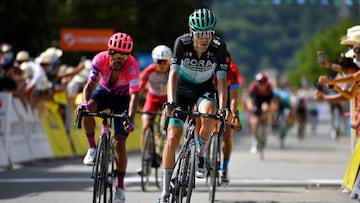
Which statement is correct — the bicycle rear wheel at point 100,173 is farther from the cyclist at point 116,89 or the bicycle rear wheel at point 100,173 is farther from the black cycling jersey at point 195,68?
the black cycling jersey at point 195,68

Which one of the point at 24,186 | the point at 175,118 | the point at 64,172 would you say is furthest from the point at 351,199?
the point at 64,172

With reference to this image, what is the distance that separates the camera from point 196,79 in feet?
36.9

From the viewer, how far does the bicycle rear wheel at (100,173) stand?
10.4 m

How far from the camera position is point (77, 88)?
75.3ft

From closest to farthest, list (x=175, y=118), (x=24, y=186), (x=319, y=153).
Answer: (x=175, y=118)
(x=24, y=186)
(x=319, y=153)

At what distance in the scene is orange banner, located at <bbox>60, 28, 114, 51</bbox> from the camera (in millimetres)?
30438

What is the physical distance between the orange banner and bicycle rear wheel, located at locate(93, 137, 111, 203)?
19.7 metres

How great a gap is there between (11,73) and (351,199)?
8.41 metres

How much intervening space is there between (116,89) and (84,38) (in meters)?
19.4

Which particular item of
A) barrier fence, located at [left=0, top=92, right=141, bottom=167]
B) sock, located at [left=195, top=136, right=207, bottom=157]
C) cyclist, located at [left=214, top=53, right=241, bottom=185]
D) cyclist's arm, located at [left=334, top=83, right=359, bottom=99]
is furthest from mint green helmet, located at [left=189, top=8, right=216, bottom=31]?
barrier fence, located at [left=0, top=92, right=141, bottom=167]

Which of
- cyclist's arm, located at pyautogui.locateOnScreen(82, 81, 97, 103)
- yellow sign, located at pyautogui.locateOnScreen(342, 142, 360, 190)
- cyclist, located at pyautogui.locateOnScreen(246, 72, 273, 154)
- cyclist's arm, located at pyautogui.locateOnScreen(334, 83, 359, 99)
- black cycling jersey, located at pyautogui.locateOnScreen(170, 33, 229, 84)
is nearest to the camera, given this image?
black cycling jersey, located at pyautogui.locateOnScreen(170, 33, 229, 84)

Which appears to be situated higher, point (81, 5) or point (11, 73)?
point (81, 5)

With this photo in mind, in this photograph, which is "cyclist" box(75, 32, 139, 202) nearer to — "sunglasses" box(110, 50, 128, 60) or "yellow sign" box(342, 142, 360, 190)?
"sunglasses" box(110, 50, 128, 60)

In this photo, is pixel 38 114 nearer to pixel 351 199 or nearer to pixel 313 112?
pixel 351 199
